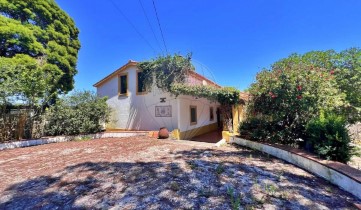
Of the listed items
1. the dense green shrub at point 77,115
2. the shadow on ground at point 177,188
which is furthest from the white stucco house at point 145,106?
the shadow on ground at point 177,188

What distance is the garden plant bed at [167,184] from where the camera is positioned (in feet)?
11.7

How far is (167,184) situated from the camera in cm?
431

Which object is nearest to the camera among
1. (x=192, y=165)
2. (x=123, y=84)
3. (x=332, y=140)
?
(x=332, y=140)

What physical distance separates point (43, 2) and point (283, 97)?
18.5m

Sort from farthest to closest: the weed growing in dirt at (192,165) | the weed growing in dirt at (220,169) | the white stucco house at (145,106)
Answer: the white stucco house at (145,106) → the weed growing in dirt at (192,165) → the weed growing in dirt at (220,169)

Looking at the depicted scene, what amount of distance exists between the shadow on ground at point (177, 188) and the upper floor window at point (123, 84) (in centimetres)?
951

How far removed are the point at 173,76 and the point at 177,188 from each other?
9502mm

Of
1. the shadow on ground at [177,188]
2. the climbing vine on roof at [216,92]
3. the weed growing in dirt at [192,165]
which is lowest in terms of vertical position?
the shadow on ground at [177,188]

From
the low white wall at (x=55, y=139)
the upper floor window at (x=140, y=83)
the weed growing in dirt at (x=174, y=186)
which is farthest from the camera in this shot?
the upper floor window at (x=140, y=83)

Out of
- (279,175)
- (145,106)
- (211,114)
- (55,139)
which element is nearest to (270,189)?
(279,175)

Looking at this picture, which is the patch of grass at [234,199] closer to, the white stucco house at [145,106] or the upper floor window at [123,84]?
the white stucco house at [145,106]

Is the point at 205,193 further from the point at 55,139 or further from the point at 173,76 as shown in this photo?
the point at 55,139

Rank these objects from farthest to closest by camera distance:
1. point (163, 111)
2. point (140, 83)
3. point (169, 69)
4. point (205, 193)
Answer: point (140, 83)
point (163, 111)
point (169, 69)
point (205, 193)

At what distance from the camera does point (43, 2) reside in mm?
14914
